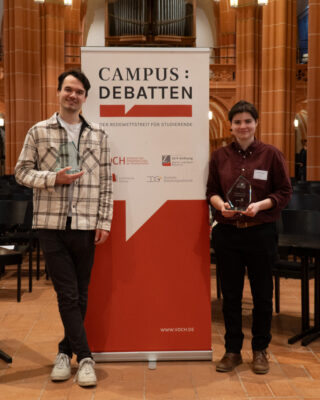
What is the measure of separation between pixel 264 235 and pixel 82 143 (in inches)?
52.1

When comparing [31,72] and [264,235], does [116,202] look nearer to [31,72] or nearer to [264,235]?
[264,235]

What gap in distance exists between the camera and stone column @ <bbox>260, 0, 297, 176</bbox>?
1351cm

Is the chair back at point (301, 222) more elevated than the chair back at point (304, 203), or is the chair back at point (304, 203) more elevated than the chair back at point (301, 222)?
the chair back at point (304, 203)

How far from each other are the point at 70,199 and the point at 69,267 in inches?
Answer: 16.6

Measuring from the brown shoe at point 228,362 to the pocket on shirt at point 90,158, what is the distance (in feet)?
5.18

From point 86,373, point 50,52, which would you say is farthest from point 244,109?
point 50,52

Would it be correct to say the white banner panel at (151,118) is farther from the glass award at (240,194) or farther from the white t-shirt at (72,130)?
the glass award at (240,194)

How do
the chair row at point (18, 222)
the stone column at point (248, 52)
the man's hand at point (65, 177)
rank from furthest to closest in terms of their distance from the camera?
the stone column at point (248, 52) < the chair row at point (18, 222) < the man's hand at point (65, 177)

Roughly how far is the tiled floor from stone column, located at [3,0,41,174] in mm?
10276

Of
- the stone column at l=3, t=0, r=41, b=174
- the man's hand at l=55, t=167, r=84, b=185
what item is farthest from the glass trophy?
the stone column at l=3, t=0, r=41, b=174

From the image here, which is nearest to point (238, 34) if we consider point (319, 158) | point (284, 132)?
point (284, 132)

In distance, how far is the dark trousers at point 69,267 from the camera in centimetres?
360

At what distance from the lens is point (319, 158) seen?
1014 cm

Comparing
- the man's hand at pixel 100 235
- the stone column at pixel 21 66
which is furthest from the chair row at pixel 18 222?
the stone column at pixel 21 66
